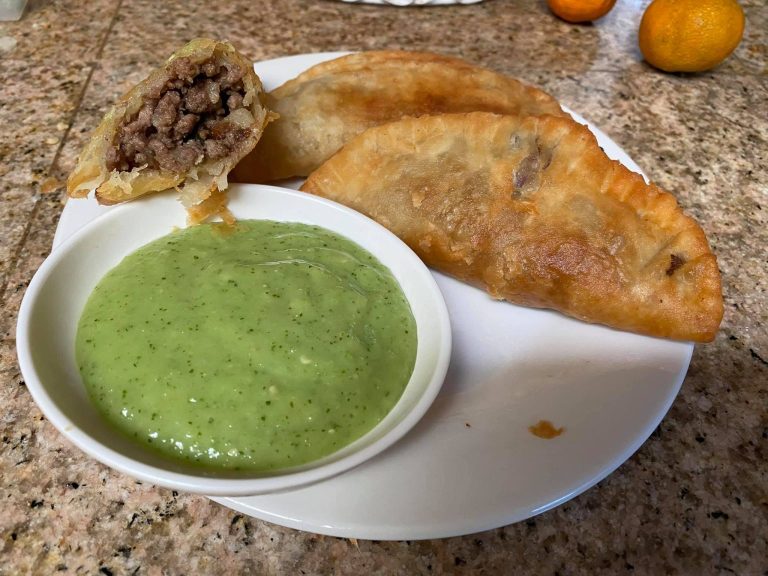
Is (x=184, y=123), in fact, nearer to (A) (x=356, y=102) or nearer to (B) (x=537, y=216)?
(A) (x=356, y=102)

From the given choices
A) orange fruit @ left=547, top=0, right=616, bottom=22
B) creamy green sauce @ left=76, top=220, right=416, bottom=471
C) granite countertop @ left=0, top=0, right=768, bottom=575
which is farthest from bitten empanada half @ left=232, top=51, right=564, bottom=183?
orange fruit @ left=547, top=0, right=616, bottom=22

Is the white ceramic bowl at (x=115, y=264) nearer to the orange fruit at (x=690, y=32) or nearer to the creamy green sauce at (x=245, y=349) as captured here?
the creamy green sauce at (x=245, y=349)

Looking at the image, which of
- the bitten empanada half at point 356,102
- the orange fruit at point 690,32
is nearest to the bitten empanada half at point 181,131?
the bitten empanada half at point 356,102

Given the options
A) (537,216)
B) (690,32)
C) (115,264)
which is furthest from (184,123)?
(690,32)

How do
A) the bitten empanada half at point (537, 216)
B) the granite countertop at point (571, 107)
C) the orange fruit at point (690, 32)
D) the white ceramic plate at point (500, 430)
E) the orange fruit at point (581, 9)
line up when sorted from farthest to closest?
the orange fruit at point (581, 9) → the orange fruit at point (690, 32) → the bitten empanada half at point (537, 216) → the granite countertop at point (571, 107) → the white ceramic plate at point (500, 430)

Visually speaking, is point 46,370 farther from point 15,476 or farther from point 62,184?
point 62,184
